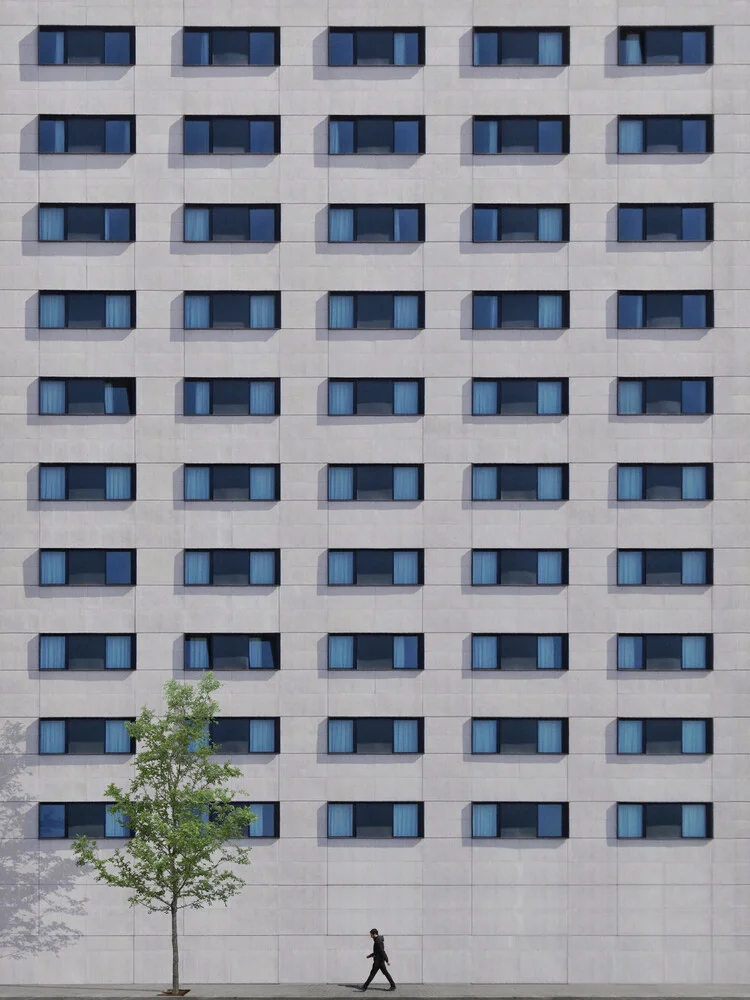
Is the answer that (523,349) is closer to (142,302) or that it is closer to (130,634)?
(142,302)

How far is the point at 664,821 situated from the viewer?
35.2 metres

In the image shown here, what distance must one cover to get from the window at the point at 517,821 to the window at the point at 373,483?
10.6 metres

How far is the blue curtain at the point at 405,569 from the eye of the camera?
117 feet

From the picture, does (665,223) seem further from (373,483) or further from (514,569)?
(373,483)

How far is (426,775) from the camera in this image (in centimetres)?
3509

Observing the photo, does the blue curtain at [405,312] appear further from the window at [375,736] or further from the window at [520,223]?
the window at [375,736]

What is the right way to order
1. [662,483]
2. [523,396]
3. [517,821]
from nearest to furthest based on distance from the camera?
[517,821], [662,483], [523,396]

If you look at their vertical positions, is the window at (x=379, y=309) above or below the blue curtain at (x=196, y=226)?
below

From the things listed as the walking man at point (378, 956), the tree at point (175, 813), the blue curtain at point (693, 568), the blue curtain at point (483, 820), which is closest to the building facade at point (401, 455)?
the blue curtain at point (693, 568)

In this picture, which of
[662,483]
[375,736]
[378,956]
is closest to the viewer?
[378,956]

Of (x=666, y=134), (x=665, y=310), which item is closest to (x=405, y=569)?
(x=665, y=310)

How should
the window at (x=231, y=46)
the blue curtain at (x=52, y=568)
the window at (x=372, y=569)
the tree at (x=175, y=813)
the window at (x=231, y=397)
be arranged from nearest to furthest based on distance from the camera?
the tree at (x=175, y=813)
the blue curtain at (x=52, y=568)
the window at (x=372, y=569)
the window at (x=231, y=397)
the window at (x=231, y=46)

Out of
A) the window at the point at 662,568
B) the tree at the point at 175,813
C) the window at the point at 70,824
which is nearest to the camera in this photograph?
the tree at the point at 175,813

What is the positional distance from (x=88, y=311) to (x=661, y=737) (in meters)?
23.9
